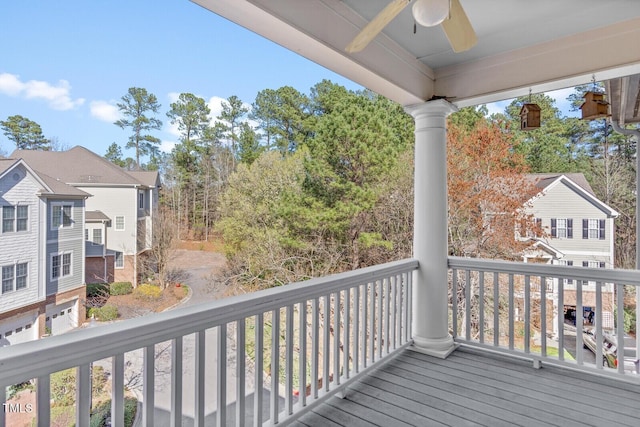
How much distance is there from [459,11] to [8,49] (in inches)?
125

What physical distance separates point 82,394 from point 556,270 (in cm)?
290

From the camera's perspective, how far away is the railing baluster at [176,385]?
133 cm

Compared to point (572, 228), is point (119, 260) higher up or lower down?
lower down

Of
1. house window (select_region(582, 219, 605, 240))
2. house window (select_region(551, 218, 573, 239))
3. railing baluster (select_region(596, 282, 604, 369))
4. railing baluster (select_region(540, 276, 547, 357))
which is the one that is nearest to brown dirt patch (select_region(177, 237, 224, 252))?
railing baluster (select_region(540, 276, 547, 357))

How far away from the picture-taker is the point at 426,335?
112 inches

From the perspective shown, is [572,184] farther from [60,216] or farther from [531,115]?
[60,216]

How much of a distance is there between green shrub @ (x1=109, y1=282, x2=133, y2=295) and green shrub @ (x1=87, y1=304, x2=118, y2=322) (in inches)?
9.1

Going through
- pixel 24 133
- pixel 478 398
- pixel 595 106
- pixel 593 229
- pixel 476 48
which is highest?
pixel 476 48

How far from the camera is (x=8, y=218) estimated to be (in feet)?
6.26

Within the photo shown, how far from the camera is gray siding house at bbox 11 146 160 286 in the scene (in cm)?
244

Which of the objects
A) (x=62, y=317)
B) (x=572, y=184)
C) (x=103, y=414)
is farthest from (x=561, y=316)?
(x=572, y=184)

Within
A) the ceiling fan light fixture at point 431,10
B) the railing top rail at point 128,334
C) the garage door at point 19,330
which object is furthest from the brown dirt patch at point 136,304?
the ceiling fan light fixture at point 431,10

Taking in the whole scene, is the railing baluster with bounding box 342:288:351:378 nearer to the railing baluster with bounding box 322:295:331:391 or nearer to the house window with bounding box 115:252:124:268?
the railing baluster with bounding box 322:295:331:391

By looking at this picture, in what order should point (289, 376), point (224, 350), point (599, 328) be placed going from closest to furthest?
point (224, 350) < point (289, 376) < point (599, 328)
